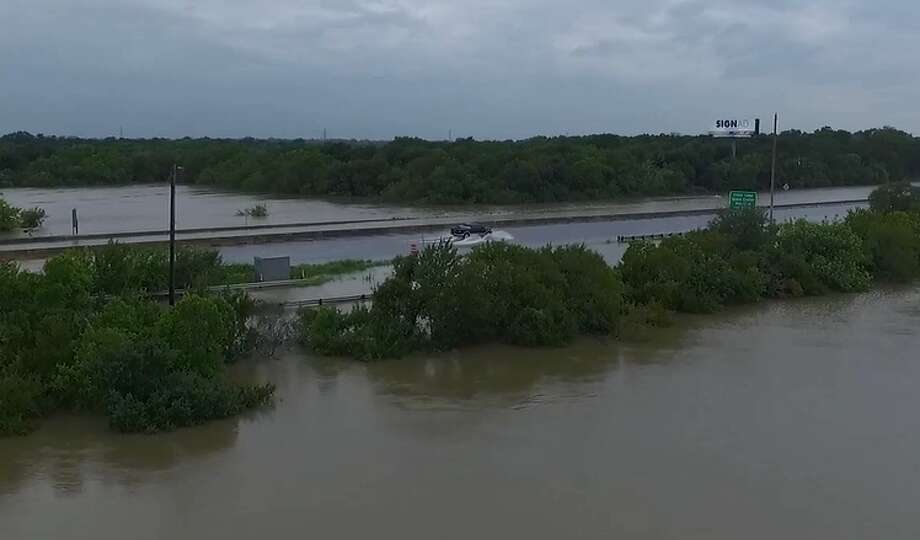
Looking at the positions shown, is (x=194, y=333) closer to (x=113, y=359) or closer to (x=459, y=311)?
(x=113, y=359)

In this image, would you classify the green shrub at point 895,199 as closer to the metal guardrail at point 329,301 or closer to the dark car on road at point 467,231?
the dark car on road at point 467,231

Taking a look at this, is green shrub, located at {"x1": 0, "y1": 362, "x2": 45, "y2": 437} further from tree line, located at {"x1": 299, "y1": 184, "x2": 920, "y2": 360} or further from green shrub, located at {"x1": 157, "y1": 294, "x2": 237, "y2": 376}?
tree line, located at {"x1": 299, "y1": 184, "x2": 920, "y2": 360}

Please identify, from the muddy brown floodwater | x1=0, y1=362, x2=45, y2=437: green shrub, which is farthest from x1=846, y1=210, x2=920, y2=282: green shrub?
x1=0, y1=362, x2=45, y2=437: green shrub

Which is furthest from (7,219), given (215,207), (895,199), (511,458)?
(895,199)

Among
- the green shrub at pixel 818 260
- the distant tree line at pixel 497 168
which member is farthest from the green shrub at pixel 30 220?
the green shrub at pixel 818 260

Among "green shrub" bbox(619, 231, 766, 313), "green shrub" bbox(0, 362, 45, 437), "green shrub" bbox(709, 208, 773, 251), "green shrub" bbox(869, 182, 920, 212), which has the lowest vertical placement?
"green shrub" bbox(0, 362, 45, 437)
